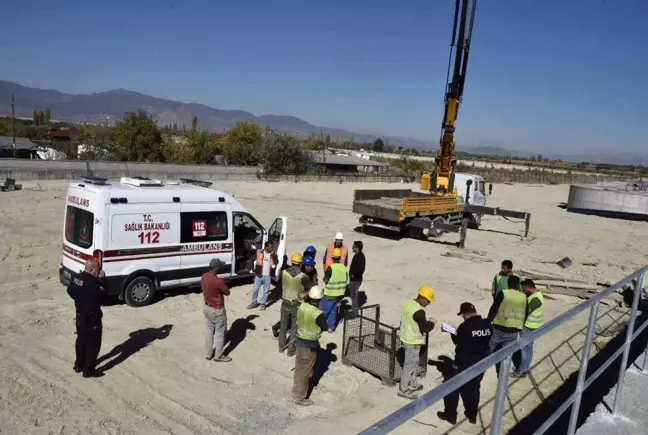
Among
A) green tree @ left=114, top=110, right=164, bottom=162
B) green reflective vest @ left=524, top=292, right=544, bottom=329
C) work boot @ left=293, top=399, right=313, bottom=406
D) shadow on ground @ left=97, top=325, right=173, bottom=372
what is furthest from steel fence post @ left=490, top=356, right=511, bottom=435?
green tree @ left=114, top=110, right=164, bottom=162

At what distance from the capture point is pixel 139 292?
10.2m

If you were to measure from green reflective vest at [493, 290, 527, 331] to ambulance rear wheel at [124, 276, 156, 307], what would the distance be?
22.5ft

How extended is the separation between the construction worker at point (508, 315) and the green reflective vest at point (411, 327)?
140 centimetres

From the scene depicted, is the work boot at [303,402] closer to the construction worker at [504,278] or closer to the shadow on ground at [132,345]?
the shadow on ground at [132,345]

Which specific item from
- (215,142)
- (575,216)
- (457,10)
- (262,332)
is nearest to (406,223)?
(457,10)

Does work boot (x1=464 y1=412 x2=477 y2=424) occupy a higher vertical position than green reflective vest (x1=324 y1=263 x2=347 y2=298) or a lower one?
lower

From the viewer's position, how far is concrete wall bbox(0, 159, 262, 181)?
3566 centimetres

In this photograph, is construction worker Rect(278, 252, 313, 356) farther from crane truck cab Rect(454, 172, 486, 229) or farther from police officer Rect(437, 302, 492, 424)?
crane truck cab Rect(454, 172, 486, 229)

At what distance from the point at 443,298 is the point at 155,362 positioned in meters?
7.52

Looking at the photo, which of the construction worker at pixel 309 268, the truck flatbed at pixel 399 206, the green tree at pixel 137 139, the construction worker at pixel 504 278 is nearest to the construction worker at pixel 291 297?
the construction worker at pixel 309 268

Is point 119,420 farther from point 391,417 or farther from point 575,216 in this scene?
point 575,216

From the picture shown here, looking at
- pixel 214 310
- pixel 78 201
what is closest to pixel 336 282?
pixel 214 310

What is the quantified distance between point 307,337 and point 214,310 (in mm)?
1871

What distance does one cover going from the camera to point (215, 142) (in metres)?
74.2
